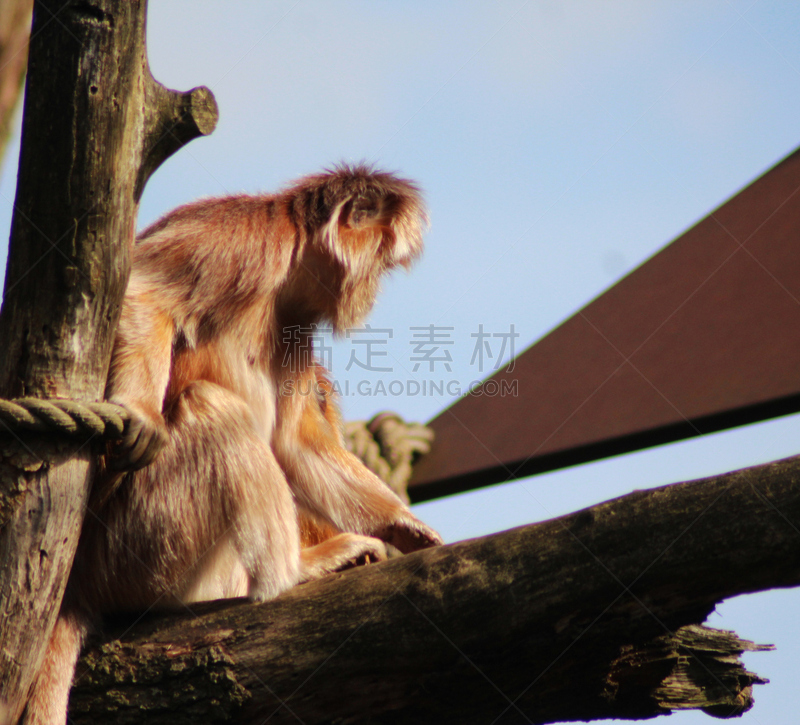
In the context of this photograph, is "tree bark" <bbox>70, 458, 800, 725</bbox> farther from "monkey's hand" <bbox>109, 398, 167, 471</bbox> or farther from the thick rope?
the thick rope

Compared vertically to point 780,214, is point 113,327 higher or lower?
lower

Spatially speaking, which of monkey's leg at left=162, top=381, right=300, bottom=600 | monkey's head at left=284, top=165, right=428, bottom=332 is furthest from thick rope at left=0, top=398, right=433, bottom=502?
monkey's head at left=284, top=165, right=428, bottom=332

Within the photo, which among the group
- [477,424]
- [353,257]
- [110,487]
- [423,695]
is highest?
[353,257]

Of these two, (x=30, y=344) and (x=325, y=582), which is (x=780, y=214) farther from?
(x=30, y=344)

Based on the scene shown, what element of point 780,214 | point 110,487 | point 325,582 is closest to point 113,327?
point 110,487

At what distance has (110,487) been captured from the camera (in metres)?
2.45

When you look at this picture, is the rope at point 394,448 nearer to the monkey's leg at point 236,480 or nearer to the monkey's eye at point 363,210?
the monkey's eye at point 363,210

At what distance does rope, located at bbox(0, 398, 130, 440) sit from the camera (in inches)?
77.0

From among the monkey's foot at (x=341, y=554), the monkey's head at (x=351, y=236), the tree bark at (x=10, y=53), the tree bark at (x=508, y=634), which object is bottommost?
the tree bark at (x=508, y=634)

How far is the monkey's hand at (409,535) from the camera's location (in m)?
3.13

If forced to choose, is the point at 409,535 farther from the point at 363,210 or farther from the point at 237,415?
the point at 363,210

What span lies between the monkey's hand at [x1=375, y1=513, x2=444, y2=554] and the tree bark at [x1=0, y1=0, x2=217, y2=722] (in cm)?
134

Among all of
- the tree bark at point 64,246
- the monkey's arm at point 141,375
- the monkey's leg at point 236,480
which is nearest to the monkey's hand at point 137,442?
the monkey's arm at point 141,375

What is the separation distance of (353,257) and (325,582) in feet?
4.60
